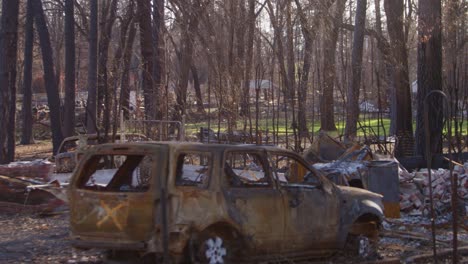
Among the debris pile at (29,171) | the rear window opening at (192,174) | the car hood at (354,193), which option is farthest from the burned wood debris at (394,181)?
the debris pile at (29,171)

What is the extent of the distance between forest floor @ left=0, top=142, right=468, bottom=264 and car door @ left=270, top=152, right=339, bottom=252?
0.32 meters

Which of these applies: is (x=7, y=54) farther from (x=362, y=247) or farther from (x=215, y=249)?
(x=215, y=249)

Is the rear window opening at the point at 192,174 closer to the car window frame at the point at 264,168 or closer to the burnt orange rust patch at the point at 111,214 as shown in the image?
the car window frame at the point at 264,168

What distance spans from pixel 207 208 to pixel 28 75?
90.3 ft

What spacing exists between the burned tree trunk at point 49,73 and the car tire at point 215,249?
64.8 feet

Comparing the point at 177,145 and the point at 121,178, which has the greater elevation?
Result: the point at 177,145

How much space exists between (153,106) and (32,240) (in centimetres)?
947

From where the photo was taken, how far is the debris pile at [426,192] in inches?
508

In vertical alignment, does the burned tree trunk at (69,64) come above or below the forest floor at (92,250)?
above

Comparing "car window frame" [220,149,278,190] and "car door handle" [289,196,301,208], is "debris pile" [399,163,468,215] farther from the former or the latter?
"car window frame" [220,149,278,190]

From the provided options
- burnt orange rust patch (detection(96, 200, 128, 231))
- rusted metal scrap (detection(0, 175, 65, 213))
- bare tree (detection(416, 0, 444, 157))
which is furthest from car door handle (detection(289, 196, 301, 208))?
bare tree (detection(416, 0, 444, 157))

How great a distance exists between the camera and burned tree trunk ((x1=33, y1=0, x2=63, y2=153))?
26797mm

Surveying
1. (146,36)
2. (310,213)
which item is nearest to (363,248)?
(310,213)

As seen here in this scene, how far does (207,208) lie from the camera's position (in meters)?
8.01
